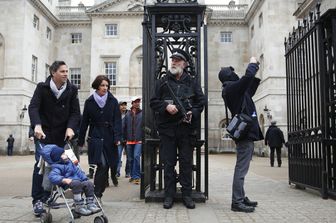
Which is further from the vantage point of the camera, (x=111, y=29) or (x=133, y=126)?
(x=111, y=29)

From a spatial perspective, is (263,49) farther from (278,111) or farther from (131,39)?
(131,39)

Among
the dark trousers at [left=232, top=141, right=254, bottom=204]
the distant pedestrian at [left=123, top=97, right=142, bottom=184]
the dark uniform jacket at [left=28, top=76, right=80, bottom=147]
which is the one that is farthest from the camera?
the distant pedestrian at [left=123, top=97, right=142, bottom=184]

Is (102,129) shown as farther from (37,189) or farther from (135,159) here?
(135,159)

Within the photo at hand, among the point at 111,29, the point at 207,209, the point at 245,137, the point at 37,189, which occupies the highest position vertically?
the point at 111,29

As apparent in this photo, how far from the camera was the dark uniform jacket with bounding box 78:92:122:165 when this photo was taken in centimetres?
651

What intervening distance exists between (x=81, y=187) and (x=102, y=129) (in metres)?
1.73

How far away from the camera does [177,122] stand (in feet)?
21.3

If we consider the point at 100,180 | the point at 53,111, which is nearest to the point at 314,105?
the point at 100,180

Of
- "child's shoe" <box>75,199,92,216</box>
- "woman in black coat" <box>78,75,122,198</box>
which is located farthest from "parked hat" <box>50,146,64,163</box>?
"woman in black coat" <box>78,75,122,198</box>

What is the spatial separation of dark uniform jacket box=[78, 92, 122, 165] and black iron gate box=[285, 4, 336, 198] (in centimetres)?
350

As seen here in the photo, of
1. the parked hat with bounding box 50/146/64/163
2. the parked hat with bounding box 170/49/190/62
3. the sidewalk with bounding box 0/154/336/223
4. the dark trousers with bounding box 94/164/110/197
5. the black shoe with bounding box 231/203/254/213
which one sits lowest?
the sidewalk with bounding box 0/154/336/223

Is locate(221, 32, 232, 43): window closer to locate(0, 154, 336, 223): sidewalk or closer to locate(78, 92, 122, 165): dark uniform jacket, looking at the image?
locate(0, 154, 336, 223): sidewalk

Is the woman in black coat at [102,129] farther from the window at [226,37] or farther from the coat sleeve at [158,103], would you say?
the window at [226,37]

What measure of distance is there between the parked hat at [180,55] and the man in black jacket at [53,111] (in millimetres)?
1634
